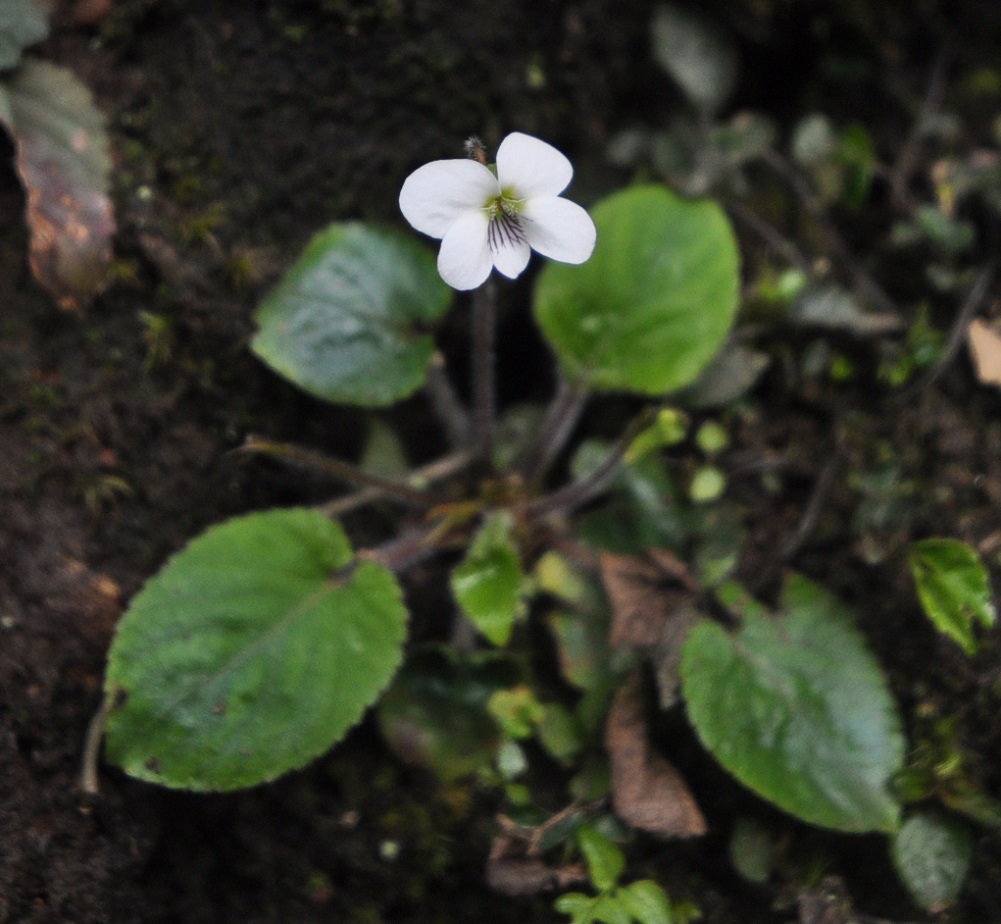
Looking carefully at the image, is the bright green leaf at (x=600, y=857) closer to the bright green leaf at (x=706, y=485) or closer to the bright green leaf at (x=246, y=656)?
the bright green leaf at (x=246, y=656)

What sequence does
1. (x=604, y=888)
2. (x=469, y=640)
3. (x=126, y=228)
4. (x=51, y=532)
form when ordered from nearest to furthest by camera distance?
1. (x=604, y=888)
2. (x=51, y=532)
3. (x=126, y=228)
4. (x=469, y=640)

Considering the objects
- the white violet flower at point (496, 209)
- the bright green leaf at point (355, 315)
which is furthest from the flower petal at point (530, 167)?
the bright green leaf at point (355, 315)

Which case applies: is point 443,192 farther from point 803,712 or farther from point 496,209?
point 803,712

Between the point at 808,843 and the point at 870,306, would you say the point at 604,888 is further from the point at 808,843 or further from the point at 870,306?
the point at 870,306

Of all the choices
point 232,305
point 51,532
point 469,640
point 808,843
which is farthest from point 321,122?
point 808,843

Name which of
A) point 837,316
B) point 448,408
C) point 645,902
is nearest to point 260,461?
point 448,408

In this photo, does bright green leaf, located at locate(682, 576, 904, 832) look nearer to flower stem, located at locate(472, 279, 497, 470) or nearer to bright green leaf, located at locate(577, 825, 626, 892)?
bright green leaf, located at locate(577, 825, 626, 892)
